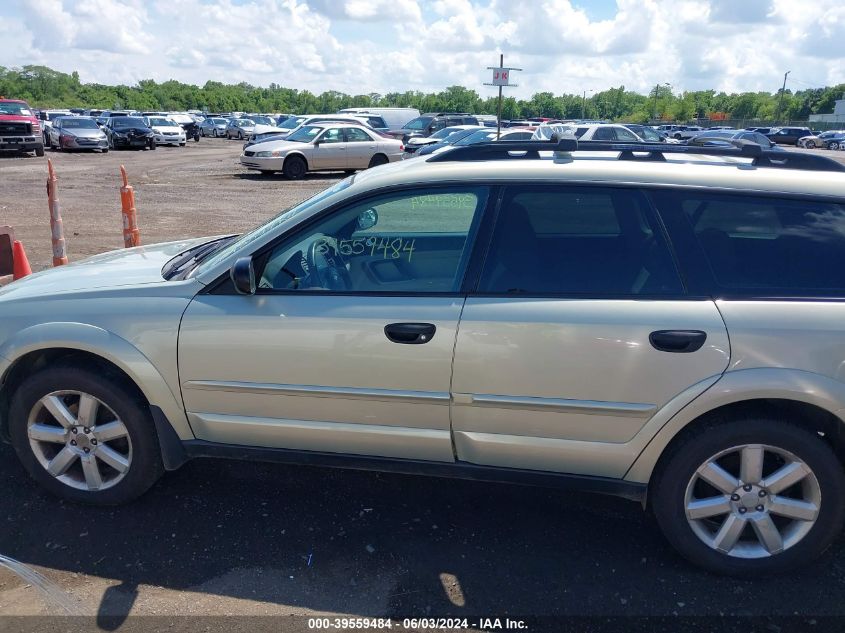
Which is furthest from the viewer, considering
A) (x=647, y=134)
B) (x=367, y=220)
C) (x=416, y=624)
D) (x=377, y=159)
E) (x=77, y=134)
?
(x=77, y=134)

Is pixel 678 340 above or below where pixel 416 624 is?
above

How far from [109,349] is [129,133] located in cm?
3546

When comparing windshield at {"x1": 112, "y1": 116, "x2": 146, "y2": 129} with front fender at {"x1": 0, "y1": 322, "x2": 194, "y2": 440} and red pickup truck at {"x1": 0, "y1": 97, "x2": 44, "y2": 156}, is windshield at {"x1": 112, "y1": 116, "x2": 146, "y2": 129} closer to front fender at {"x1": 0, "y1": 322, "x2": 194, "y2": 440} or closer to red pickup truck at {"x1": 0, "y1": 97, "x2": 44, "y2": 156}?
red pickup truck at {"x1": 0, "y1": 97, "x2": 44, "y2": 156}

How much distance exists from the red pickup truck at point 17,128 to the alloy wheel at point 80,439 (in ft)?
90.5

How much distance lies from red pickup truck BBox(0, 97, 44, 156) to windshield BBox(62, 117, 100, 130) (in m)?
4.40

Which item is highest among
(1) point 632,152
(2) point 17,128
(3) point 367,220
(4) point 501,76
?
(1) point 632,152

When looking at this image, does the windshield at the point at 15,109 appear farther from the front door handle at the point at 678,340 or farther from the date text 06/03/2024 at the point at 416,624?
the front door handle at the point at 678,340

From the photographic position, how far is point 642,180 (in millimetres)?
3158

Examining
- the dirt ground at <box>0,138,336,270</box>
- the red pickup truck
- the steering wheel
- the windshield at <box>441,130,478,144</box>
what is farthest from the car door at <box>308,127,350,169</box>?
the steering wheel

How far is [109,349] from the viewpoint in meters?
3.36

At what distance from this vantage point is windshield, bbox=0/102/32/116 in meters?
26.8

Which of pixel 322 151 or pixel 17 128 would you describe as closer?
pixel 322 151

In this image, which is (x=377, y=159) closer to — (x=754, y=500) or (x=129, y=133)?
(x=129, y=133)

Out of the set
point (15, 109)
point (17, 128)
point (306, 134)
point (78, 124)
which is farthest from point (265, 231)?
point (78, 124)
